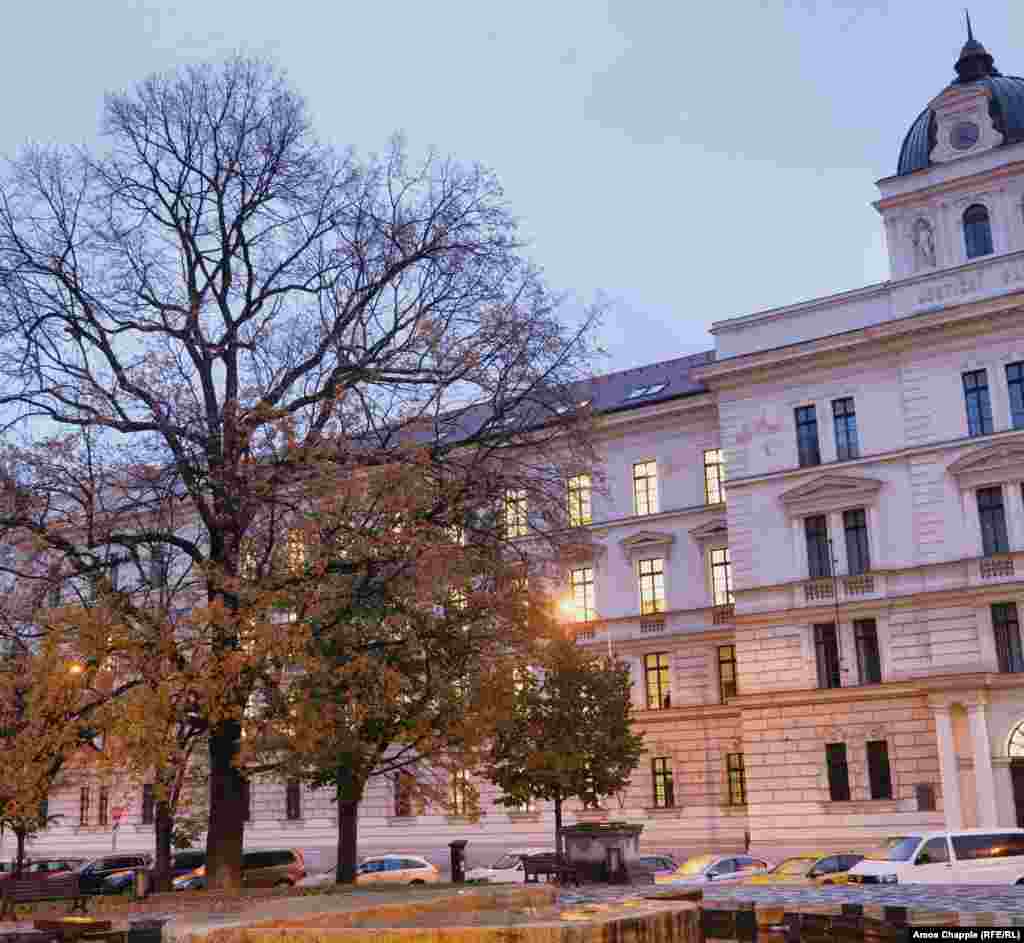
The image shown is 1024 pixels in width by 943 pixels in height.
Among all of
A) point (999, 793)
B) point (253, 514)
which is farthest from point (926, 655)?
point (253, 514)

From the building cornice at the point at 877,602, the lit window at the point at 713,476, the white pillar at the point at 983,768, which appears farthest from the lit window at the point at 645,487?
the white pillar at the point at 983,768

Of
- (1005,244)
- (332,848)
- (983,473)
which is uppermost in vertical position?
(1005,244)

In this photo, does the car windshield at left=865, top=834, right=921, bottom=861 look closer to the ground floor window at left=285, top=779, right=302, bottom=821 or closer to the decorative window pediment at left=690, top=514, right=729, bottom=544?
the decorative window pediment at left=690, top=514, right=729, bottom=544

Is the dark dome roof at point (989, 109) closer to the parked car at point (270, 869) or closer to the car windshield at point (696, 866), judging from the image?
the car windshield at point (696, 866)

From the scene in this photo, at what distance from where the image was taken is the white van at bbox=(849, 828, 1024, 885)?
2506 cm

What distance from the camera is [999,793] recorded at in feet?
128

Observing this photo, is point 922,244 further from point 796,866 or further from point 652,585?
point 796,866

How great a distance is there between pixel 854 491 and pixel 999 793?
35.8 ft

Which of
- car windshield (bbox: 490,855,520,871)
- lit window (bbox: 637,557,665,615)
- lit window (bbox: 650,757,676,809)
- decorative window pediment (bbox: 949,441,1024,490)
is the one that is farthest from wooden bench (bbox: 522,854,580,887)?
decorative window pediment (bbox: 949,441,1024,490)

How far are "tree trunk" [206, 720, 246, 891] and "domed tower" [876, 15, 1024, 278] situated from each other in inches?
1197

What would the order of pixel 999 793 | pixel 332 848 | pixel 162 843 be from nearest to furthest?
pixel 162 843, pixel 999 793, pixel 332 848

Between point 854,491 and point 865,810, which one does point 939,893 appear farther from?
point 854,491

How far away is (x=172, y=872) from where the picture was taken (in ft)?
136

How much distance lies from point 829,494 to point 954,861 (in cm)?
2021
